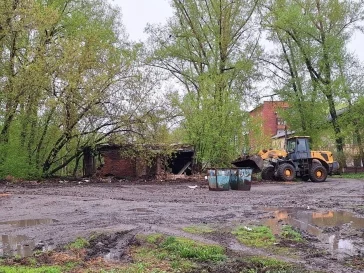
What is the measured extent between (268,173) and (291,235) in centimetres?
2080

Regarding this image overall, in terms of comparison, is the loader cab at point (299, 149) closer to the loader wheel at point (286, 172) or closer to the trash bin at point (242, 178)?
the loader wheel at point (286, 172)

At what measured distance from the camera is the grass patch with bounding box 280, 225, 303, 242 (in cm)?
812

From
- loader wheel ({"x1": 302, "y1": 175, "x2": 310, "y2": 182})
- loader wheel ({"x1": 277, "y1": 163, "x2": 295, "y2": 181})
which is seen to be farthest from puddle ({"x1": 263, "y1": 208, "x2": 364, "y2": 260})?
loader wheel ({"x1": 302, "y1": 175, "x2": 310, "y2": 182})

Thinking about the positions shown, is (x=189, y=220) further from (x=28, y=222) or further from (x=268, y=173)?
(x=268, y=173)

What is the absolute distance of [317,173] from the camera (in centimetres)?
2845

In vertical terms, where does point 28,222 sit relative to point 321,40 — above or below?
below

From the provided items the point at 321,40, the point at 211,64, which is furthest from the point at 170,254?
the point at 321,40

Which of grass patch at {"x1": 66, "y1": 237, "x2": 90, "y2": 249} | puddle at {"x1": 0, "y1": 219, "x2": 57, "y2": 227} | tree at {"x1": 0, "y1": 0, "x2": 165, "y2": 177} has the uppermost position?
tree at {"x1": 0, "y1": 0, "x2": 165, "y2": 177}

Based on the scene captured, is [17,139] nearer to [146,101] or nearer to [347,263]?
[146,101]

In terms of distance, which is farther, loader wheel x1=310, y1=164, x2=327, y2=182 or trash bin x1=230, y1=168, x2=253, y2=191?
loader wheel x1=310, y1=164, x2=327, y2=182

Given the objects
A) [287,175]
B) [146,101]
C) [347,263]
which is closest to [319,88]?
[287,175]

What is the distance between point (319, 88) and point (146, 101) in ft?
59.6

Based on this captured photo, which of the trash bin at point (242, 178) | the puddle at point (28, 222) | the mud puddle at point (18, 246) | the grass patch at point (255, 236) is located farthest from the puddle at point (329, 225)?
the trash bin at point (242, 178)

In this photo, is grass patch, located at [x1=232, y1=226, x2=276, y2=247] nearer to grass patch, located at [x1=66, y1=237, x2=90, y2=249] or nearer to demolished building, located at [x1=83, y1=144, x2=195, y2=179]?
grass patch, located at [x1=66, y1=237, x2=90, y2=249]
